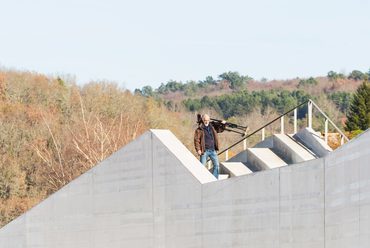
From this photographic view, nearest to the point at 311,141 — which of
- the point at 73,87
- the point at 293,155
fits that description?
the point at 293,155

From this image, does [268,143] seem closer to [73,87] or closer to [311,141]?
[311,141]

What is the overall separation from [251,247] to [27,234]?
5.20 metres

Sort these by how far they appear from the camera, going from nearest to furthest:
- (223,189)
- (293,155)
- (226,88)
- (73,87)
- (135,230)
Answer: (223,189)
(135,230)
(293,155)
(73,87)
(226,88)

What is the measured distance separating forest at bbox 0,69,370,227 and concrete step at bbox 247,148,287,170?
96.3 feet

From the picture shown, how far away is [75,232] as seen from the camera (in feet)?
70.5

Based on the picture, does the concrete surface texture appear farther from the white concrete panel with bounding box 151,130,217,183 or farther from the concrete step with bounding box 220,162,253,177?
the concrete step with bounding box 220,162,253,177

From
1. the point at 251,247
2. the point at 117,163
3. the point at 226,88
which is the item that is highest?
the point at 226,88

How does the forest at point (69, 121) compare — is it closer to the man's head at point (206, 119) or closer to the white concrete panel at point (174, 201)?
the man's head at point (206, 119)

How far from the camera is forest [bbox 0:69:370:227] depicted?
197 feet

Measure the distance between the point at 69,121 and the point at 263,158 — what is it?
5221 centimetres

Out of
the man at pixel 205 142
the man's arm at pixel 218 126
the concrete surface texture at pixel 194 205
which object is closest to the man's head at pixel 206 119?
the man at pixel 205 142

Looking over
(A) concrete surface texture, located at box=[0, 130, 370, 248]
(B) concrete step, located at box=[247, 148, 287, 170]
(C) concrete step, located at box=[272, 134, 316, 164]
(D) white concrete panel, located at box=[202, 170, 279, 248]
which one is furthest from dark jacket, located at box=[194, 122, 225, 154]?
(D) white concrete panel, located at box=[202, 170, 279, 248]

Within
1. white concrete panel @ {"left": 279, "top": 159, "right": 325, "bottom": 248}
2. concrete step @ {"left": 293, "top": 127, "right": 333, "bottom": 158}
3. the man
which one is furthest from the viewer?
concrete step @ {"left": 293, "top": 127, "right": 333, "bottom": 158}

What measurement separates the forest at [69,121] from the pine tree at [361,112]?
0.37 meters
